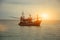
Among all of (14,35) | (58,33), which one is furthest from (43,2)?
(14,35)

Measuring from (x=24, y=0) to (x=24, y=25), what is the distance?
1.03 feet

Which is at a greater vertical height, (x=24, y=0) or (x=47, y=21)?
(x=24, y=0)

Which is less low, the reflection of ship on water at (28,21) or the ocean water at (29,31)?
the reflection of ship on water at (28,21)

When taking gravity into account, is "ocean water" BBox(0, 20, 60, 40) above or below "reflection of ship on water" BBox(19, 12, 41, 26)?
below

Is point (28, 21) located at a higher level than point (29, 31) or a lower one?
higher

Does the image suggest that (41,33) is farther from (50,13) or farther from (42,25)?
(50,13)

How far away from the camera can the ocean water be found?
151cm

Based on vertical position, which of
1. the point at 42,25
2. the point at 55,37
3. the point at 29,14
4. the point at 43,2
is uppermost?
the point at 43,2

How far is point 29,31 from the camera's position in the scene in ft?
4.95

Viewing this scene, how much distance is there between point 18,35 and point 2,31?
20cm

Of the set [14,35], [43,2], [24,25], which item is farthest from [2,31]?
[43,2]

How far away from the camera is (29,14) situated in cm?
152

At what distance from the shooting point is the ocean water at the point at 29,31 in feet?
4.94

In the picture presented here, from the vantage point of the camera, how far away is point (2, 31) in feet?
4.99
